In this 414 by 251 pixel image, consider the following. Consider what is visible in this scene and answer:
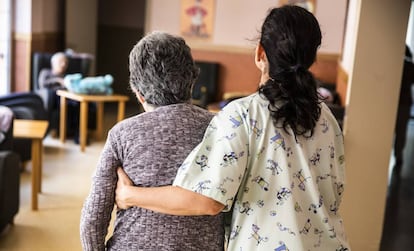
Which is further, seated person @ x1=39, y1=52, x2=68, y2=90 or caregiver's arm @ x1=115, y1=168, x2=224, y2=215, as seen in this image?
seated person @ x1=39, y1=52, x2=68, y2=90

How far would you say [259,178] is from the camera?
1462 mm

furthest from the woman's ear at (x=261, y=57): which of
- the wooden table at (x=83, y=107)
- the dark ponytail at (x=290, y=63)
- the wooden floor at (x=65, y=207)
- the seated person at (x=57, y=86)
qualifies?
the seated person at (x=57, y=86)

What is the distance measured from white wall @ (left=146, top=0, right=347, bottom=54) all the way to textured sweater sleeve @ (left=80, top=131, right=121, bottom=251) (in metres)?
4.73

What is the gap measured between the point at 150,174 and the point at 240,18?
5.17 meters

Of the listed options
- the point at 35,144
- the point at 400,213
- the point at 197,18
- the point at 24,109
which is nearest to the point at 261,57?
the point at 35,144

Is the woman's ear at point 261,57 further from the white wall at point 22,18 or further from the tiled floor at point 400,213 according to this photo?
the white wall at point 22,18

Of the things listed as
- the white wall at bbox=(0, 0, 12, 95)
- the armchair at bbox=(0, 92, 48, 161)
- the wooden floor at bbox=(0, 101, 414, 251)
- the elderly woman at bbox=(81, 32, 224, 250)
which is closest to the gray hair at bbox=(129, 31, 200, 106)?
the elderly woman at bbox=(81, 32, 224, 250)

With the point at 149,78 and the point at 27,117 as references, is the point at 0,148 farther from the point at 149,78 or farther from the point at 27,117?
the point at 149,78

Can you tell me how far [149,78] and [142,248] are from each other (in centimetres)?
47

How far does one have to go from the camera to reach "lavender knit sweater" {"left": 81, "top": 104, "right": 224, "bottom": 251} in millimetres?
1569

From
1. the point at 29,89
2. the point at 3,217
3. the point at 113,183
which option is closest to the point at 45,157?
the point at 29,89

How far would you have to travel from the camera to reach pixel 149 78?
1614 millimetres

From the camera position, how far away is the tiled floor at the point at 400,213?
407cm

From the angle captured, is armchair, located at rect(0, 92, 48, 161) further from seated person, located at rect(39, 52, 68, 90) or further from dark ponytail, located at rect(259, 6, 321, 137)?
dark ponytail, located at rect(259, 6, 321, 137)
